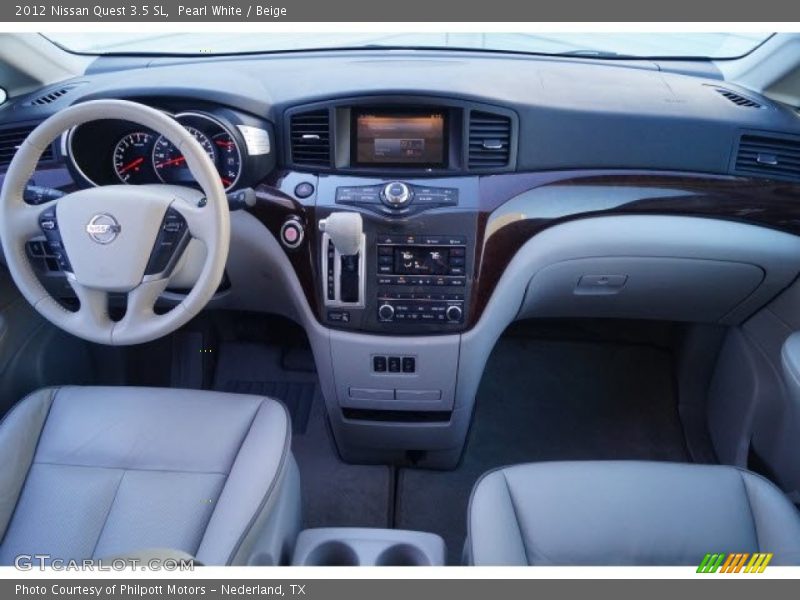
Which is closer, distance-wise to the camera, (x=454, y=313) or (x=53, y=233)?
(x=53, y=233)

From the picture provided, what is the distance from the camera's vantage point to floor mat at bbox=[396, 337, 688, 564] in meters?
2.18

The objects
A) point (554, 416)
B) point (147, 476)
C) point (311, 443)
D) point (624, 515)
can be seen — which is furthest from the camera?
point (554, 416)

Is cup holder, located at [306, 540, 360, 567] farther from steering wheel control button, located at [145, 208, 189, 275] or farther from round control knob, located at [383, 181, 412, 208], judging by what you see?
round control knob, located at [383, 181, 412, 208]

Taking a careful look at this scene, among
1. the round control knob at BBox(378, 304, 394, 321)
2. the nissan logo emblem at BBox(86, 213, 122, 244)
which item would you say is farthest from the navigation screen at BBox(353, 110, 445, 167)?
the nissan logo emblem at BBox(86, 213, 122, 244)

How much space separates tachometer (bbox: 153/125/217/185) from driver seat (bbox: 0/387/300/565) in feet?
1.90

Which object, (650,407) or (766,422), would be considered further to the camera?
(650,407)

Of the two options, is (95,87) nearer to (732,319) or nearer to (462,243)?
(462,243)

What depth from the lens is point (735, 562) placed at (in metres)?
1.25

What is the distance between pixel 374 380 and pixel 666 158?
3.33 ft

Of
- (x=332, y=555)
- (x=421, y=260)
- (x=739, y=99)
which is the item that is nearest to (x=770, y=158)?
(x=739, y=99)

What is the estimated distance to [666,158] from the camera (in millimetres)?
1752

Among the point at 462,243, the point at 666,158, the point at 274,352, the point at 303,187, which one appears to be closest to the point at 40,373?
the point at 274,352
